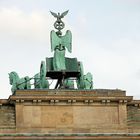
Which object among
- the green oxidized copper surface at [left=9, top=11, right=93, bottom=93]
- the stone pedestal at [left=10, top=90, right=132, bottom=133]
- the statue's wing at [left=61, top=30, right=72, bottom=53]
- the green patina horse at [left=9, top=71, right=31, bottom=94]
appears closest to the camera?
the stone pedestal at [left=10, top=90, right=132, bottom=133]

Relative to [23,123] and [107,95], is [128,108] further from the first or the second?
[23,123]

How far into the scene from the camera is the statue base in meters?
56.8

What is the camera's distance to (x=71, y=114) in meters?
57.8

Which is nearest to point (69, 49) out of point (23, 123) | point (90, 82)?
point (90, 82)

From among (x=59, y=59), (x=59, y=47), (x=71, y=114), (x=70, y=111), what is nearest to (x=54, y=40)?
(x=59, y=47)

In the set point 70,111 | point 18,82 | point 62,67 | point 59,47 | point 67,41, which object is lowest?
point 70,111

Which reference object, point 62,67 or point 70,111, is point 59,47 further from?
point 70,111

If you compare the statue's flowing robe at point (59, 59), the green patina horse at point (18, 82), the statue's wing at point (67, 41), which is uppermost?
the statue's wing at point (67, 41)

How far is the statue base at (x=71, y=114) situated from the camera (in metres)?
56.8

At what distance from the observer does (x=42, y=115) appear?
57.4 meters

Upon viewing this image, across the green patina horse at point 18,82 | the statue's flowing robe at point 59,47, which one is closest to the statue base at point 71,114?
the green patina horse at point 18,82

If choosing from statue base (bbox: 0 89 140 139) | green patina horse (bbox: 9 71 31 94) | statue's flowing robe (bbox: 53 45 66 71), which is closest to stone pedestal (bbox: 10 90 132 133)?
statue base (bbox: 0 89 140 139)

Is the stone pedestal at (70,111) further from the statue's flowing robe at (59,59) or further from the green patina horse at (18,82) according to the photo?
the statue's flowing robe at (59,59)

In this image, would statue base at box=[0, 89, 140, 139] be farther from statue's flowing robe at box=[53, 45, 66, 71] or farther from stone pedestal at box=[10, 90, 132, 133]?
statue's flowing robe at box=[53, 45, 66, 71]
